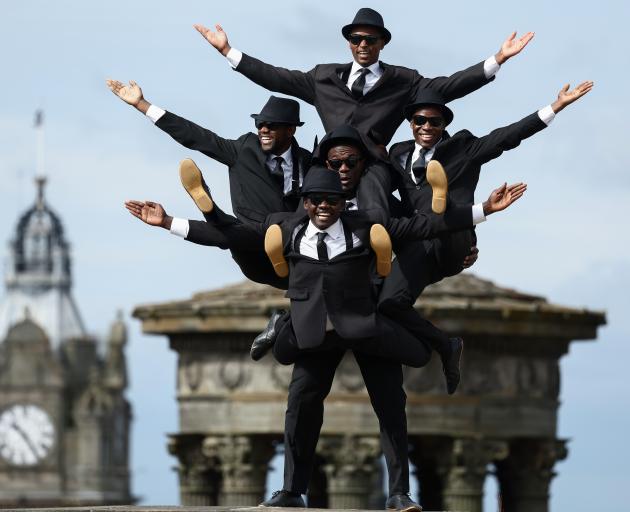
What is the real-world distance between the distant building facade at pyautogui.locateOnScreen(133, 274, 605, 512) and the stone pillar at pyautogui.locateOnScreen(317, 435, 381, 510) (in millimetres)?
24

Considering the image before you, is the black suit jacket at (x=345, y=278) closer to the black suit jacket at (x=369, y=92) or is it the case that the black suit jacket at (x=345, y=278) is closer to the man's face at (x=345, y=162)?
the man's face at (x=345, y=162)

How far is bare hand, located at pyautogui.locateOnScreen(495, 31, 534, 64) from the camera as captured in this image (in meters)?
28.2

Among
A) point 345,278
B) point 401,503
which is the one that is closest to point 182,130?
point 345,278

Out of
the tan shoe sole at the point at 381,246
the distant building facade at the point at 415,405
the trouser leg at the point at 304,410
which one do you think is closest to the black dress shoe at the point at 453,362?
the trouser leg at the point at 304,410

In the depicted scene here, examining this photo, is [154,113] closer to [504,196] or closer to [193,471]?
[504,196]

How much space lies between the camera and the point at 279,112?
28.2 meters

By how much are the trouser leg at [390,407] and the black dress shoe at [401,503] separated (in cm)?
26

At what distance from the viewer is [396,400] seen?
1100 inches

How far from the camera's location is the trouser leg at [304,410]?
27.8 m

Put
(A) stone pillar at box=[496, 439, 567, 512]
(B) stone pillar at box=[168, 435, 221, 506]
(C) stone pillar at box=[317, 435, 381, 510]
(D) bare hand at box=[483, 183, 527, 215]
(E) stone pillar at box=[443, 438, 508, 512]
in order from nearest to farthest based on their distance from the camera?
(D) bare hand at box=[483, 183, 527, 215] → (C) stone pillar at box=[317, 435, 381, 510] → (E) stone pillar at box=[443, 438, 508, 512] → (B) stone pillar at box=[168, 435, 221, 506] → (A) stone pillar at box=[496, 439, 567, 512]

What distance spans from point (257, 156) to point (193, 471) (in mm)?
30782

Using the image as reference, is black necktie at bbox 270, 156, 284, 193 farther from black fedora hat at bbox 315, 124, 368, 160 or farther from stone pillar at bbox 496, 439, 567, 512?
stone pillar at bbox 496, 439, 567, 512

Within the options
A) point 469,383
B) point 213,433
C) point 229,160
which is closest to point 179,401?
point 213,433

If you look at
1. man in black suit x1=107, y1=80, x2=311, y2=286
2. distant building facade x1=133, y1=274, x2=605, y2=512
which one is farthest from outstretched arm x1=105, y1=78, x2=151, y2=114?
distant building facade x1=133, y1=274, x2=605, y2=512
